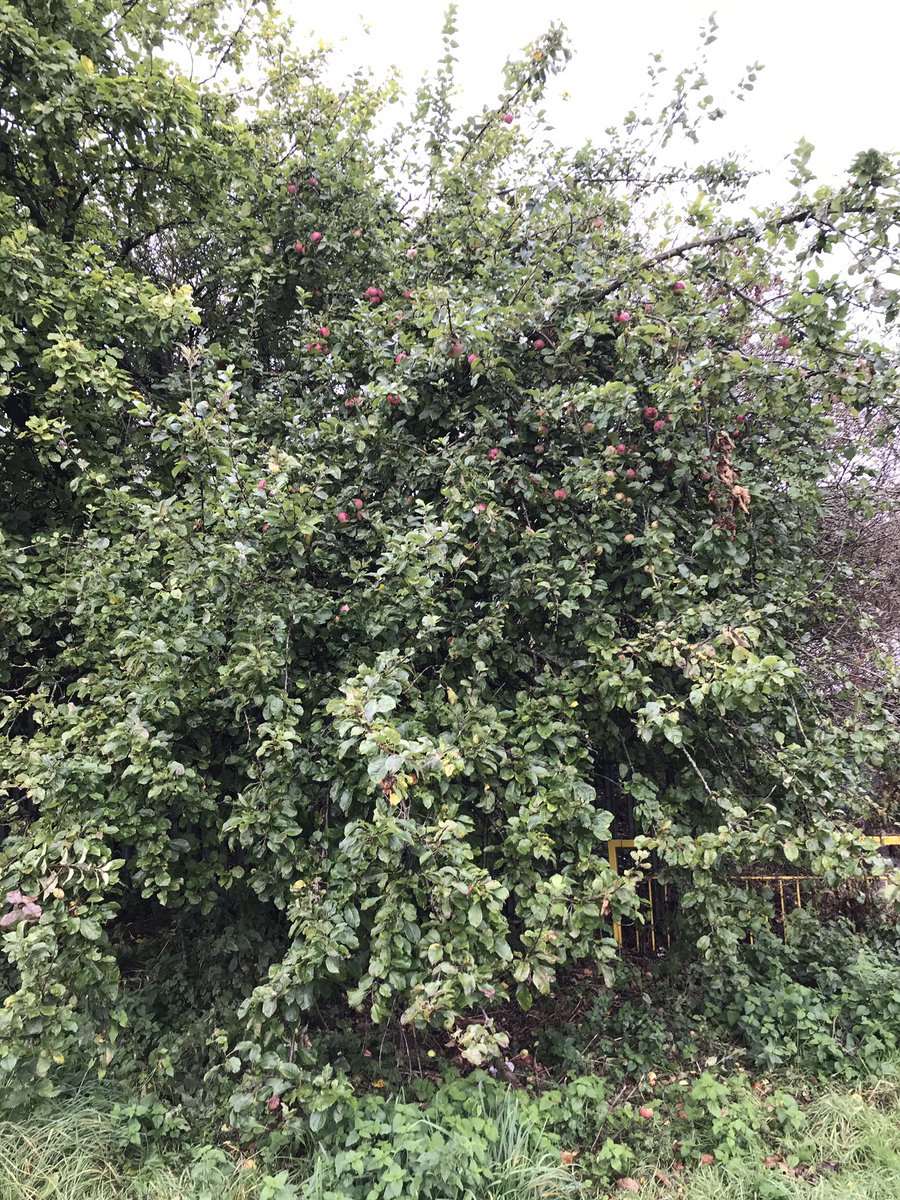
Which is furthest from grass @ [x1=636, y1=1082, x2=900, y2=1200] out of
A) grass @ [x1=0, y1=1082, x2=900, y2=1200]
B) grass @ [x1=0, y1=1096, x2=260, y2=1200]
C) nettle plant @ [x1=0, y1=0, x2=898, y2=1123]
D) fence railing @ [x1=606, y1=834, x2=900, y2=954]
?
grass @ [x1=0, y1=1096, x2=260, y2=1200]

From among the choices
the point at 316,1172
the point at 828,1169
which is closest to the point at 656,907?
the point at 828,1169

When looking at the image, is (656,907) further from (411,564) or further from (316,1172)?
(411,564)

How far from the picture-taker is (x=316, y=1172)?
2129mm

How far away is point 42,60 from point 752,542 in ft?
13.4

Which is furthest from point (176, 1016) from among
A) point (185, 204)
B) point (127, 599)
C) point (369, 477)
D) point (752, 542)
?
point (185, 204)

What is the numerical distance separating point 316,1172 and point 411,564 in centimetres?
196

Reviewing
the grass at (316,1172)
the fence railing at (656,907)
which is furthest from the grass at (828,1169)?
the fence railing at (656,907)

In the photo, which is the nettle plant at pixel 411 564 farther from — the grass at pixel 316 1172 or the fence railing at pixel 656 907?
the fence railing at pixel 656 907

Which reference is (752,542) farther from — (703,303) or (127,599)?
(127,599)

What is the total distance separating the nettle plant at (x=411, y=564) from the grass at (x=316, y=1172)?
208mm

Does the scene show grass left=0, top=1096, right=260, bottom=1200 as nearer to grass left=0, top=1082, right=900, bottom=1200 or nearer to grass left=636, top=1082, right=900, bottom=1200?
grass left=0, top=1082, right=900, bottom=1200

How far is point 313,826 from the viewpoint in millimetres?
2715

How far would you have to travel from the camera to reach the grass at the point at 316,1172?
A: 2168 mm

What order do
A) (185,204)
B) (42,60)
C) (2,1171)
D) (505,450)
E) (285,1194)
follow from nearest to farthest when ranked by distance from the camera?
(285,1194) → (2,1171) → (505,450) → (42,60) → (185,204)
